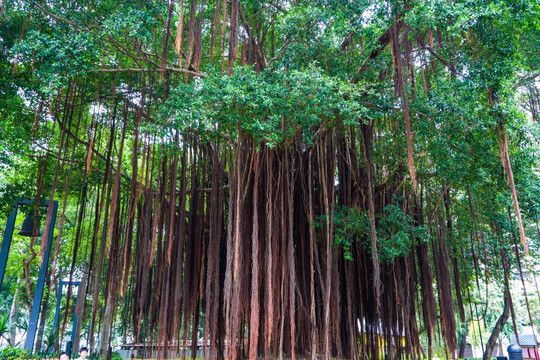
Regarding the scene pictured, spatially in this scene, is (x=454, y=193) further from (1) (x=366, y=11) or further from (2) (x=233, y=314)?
(2) (x=233, y=314)

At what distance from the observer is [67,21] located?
401 centimetres

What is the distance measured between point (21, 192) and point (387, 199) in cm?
565

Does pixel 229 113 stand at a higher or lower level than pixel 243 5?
lower

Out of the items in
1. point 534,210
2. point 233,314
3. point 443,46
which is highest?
point 443,46

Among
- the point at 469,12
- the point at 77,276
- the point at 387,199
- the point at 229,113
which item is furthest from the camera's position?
the point at 77,276

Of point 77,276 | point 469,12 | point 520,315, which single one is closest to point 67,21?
point 469,12

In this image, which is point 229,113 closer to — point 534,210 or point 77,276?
point 534,210

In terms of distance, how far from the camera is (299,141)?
4867mm

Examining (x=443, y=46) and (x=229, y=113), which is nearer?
(x=229, y=113)

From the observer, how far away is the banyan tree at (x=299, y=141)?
367 cm

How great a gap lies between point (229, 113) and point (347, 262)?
2642mm

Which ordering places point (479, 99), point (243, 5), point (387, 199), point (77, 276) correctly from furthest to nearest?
point (77, 276) → point (387, 199) → point (243, 5) → point (479, 99)

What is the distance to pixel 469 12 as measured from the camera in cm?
330

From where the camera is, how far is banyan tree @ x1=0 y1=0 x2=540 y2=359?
3.67 meters
